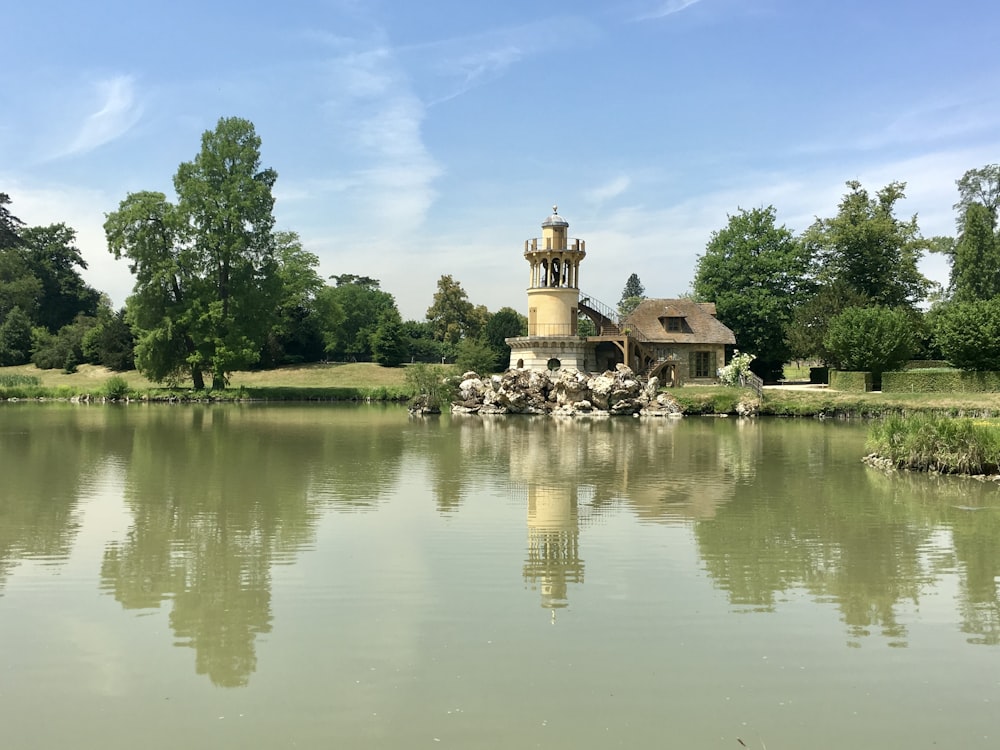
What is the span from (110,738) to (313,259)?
76971 mm

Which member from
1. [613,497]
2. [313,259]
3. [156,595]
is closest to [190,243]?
[313,259]

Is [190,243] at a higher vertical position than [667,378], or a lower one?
higher

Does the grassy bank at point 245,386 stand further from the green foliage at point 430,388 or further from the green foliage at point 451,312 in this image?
the green foliage at point 451,312

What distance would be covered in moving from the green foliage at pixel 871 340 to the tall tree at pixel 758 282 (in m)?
10.6

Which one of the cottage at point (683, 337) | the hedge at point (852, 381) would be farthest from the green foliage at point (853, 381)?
the cottage at point (683, 337)

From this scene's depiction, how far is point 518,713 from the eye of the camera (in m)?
6.38

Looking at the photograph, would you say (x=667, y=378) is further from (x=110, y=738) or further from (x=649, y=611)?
(x=110, y=738)

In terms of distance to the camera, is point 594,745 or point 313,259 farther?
point 313,259

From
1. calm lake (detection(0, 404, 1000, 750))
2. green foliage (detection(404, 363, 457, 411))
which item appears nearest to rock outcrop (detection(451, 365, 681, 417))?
green foliage (detection(404, 363, 457, 411))

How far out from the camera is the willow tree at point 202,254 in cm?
5156

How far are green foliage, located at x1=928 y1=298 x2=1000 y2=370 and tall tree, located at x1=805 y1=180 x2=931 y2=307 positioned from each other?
1271 cm

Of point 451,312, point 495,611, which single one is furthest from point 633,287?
point 495,611

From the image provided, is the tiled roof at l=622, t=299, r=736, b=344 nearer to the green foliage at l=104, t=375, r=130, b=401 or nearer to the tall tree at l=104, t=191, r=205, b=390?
the tall tree at l=104, t=191, r=205, b=390

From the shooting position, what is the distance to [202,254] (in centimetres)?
5291
